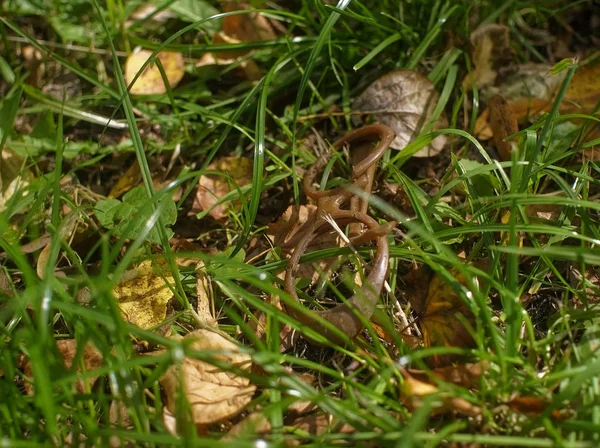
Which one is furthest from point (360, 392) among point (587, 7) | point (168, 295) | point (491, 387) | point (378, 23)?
point (587, 7)

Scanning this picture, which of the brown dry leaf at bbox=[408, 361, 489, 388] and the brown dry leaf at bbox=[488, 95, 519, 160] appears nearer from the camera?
the brown dry leaf at bbox=[408, 361, 489, 388]

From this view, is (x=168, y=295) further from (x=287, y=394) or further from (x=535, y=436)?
(x=535, y=436)

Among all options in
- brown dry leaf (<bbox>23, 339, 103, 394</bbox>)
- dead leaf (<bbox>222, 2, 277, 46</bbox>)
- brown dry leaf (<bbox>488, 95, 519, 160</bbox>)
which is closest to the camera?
brown dry leaf (<bbox>23, 339, 103, 394</bbox>)

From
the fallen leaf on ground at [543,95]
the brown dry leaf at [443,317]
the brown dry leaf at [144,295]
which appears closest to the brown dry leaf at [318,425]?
the brown dry leaf at [443,317]

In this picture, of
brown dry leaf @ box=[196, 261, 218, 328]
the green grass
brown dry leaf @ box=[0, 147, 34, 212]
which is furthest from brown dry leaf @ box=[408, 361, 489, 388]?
brown dry leaf @ box=[0, 147, 34, 212]

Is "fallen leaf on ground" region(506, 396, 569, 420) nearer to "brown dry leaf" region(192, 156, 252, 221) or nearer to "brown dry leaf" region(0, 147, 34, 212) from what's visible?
"brown dry leaf" region(192, 156, 252, 221)

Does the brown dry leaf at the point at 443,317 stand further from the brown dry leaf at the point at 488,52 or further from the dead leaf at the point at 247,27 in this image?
the dead leaf at the point at 247,27
